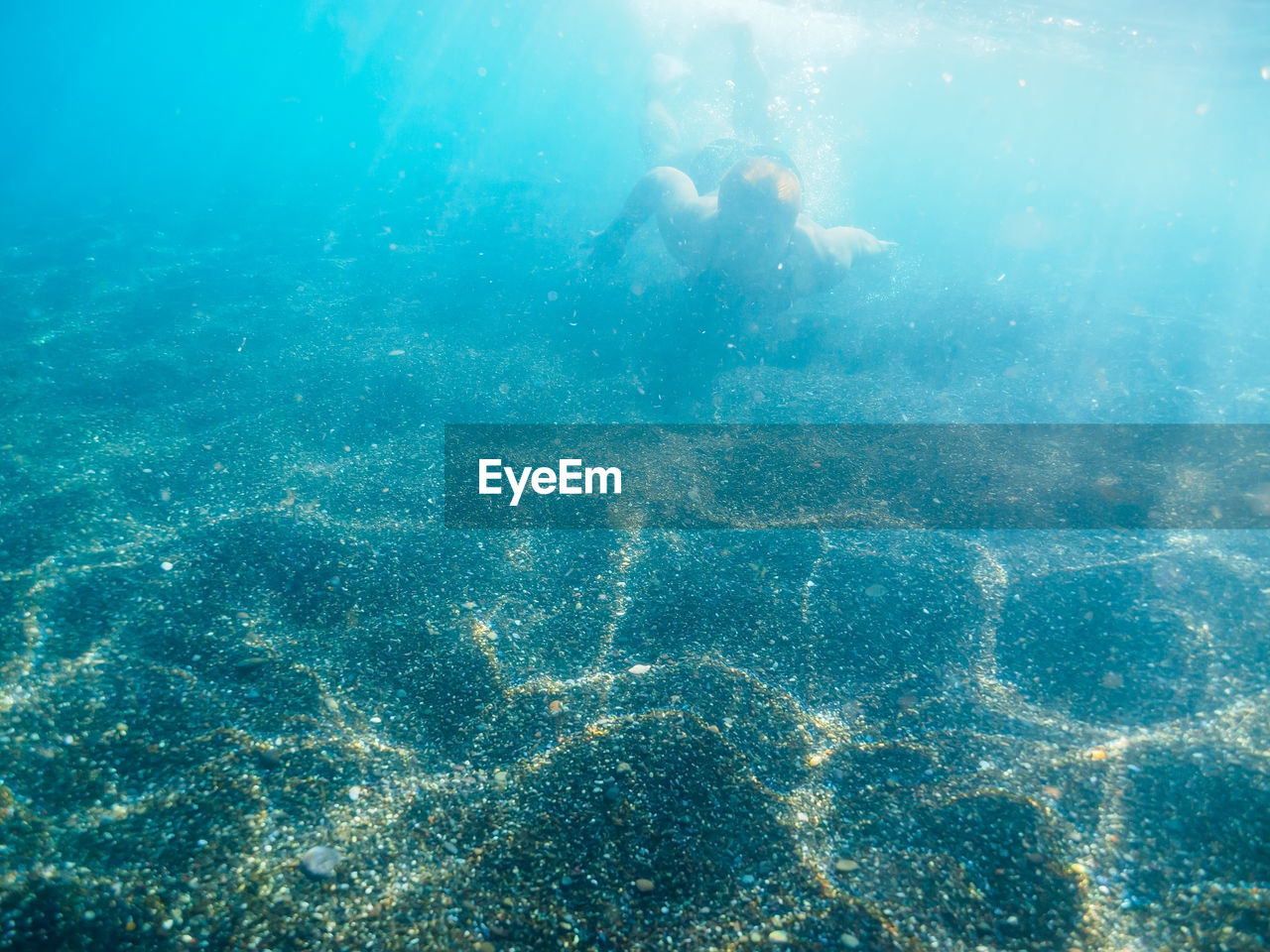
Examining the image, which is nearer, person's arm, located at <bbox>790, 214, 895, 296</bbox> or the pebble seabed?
the pebble seabed

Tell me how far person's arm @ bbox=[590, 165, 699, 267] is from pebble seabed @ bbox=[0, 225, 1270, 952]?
8048 mm

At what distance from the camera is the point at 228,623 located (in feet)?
14.6

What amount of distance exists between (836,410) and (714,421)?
6.59 feet

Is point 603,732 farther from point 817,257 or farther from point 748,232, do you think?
point 817,257

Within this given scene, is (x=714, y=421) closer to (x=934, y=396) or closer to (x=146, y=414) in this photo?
(x=934, y=396)

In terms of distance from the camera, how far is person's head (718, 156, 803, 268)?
372 inches
